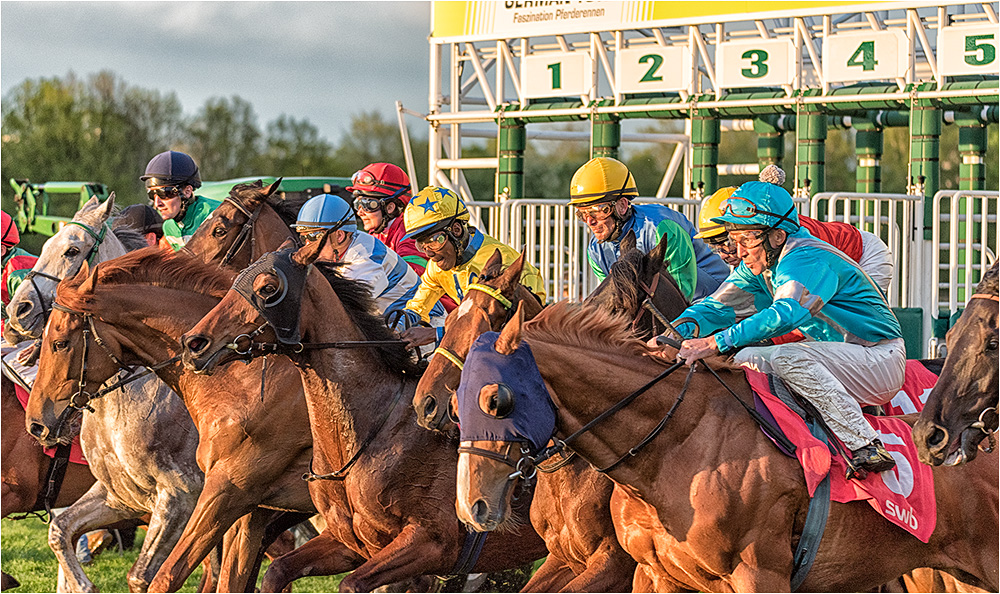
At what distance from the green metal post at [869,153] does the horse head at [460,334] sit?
812cm

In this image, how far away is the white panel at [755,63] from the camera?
10.4 metres

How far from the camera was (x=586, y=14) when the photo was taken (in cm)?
1120

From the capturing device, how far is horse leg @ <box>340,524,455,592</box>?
4.66m

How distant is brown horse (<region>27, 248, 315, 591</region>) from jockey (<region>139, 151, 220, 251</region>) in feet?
4.63

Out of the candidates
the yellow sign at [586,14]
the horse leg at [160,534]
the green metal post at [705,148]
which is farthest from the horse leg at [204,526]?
the green metal post at [705,148]

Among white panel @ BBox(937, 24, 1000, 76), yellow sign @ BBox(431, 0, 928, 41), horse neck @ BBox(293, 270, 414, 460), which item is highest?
yellow sign @ BBox(431, 0, 928, 41)

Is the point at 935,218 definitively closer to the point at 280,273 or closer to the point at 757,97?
the point at 757,97

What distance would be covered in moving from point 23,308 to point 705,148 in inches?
265

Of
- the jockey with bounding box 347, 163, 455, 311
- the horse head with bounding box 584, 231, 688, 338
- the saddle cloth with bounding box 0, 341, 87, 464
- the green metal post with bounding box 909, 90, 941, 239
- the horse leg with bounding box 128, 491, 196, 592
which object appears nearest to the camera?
the horse head with bounding box 584, 231, 688, 338

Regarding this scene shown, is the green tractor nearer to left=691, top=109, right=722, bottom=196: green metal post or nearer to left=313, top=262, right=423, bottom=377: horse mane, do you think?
left=691, top=109, right=722, bottom=196: green metal post

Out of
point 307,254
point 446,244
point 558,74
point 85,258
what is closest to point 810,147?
point 558,74

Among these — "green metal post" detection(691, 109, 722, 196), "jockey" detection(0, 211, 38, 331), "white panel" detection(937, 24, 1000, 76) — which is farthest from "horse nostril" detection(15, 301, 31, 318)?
"white panel" detection(937, 24, 1000, 76)

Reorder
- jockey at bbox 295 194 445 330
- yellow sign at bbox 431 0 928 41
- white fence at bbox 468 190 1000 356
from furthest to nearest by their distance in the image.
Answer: yellow sign at bbox 431 0 928 41 → white fence at bbox 468 190 1000 356 → jockey at bbox 295 194 445 330

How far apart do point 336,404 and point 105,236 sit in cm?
196
